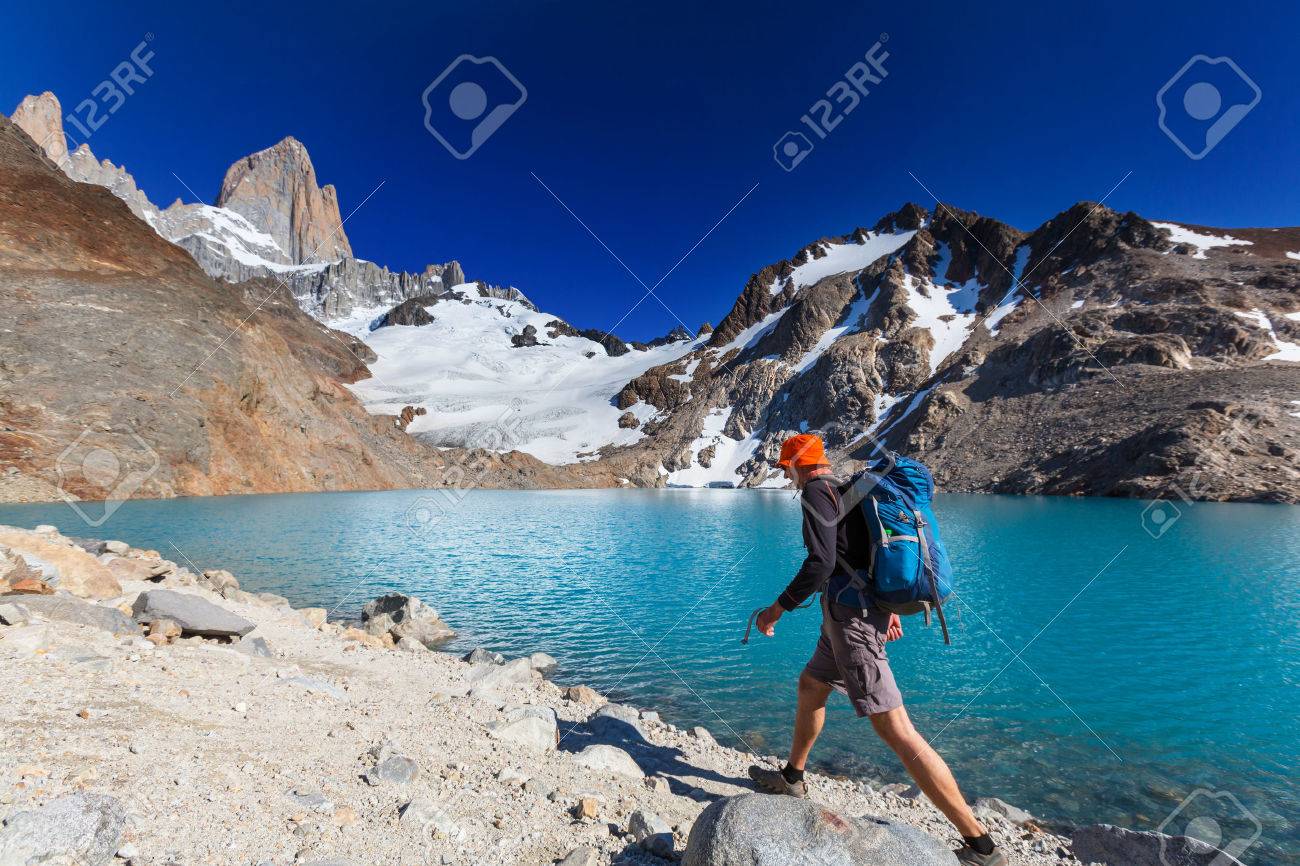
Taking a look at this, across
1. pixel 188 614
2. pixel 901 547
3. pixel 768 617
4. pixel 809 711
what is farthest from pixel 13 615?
pixel 901 547

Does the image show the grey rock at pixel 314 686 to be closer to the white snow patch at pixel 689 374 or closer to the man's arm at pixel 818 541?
the man's arm at pixel 818 541

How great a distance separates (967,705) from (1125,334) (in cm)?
9403

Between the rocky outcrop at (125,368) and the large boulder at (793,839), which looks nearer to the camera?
the large boulder at (793,839)

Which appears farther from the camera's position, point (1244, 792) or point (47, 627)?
point (1244, 792)

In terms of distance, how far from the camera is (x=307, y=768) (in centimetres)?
427

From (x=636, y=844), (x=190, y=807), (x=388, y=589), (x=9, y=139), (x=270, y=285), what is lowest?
(x=388, y=589)

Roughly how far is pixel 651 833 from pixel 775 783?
193cm

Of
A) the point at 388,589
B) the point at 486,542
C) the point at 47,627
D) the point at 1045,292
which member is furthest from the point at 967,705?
the point at 1045,292

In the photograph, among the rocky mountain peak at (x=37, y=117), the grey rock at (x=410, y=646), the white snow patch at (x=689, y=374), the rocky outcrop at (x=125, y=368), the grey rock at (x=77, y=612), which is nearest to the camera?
the grey rock at (x=77, y=612)

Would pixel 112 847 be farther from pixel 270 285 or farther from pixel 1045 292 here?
pixel 270 285

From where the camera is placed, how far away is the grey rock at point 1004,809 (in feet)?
18.8

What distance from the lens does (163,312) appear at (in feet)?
170

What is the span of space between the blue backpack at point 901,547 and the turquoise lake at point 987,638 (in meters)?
3.82

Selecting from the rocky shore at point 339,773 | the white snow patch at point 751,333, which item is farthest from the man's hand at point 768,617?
the white snow patch at point 751,333
